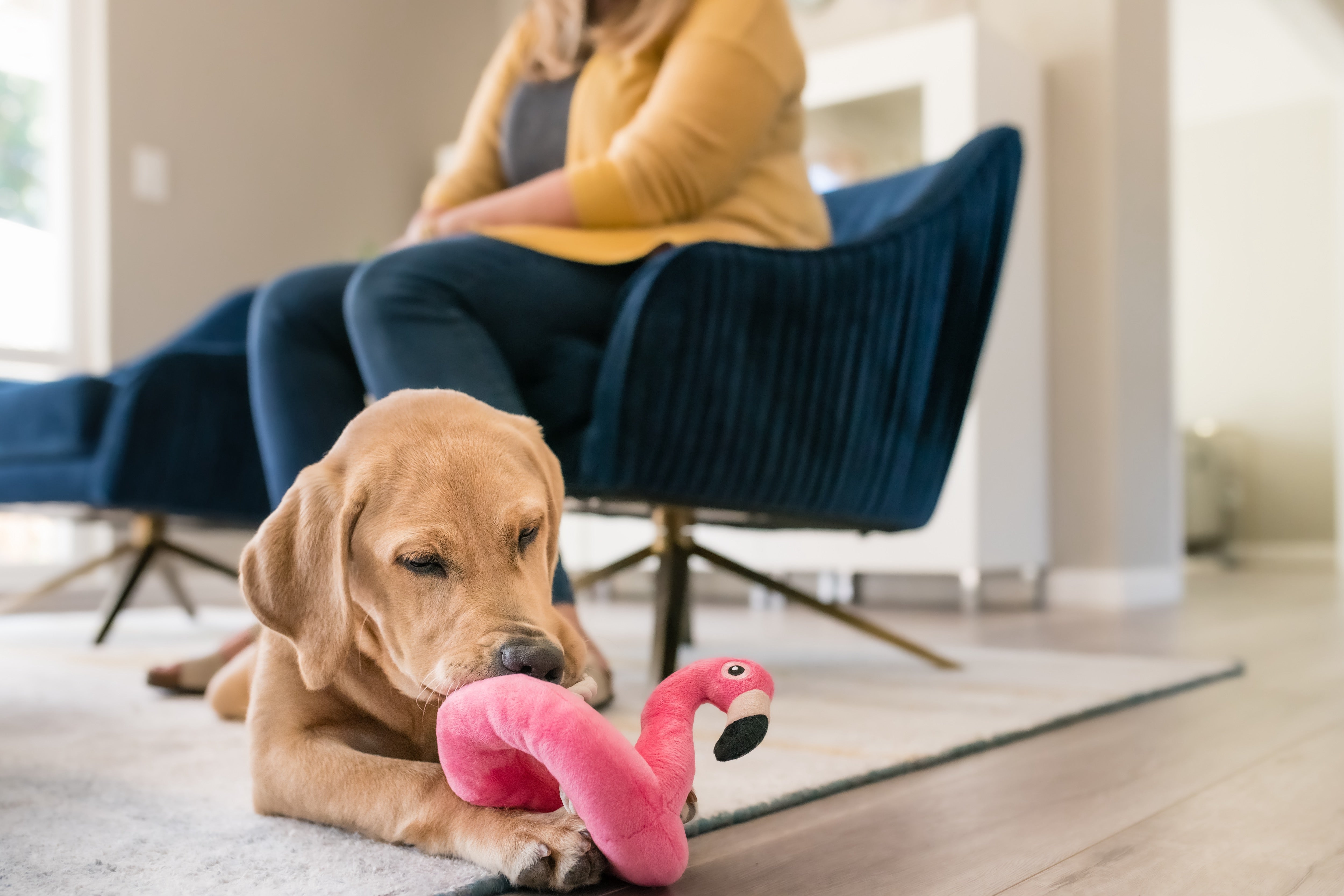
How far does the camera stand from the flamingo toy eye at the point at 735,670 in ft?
2.51

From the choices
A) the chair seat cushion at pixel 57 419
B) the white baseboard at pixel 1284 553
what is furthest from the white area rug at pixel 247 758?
the white baseboard at pixel 1284 553

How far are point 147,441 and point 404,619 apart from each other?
1768 mm

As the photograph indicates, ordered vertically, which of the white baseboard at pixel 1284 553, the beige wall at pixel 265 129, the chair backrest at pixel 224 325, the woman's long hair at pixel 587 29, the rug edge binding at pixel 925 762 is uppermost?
the beige wall at pixel 265 129

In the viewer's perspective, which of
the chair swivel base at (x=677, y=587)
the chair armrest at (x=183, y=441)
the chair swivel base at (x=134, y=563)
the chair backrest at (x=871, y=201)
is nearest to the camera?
the chair swivel base at (x=677, y=587)

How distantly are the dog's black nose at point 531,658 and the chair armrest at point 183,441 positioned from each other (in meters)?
1.85

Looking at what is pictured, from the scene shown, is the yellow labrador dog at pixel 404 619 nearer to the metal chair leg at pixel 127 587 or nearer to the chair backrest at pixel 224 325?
the metal chair leg at pixel 127 587

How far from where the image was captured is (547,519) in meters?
0.88

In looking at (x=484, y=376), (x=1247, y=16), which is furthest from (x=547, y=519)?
(x=1247, y=16)

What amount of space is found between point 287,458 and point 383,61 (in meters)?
3.91

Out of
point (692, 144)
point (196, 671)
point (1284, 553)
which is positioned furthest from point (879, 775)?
point (1284, 553)

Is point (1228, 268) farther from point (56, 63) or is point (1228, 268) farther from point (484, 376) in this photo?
point (484, 376)

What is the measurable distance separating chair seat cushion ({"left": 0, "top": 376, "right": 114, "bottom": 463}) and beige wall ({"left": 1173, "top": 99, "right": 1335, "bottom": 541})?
23.9 ft

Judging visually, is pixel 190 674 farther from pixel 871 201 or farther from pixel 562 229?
pixel 871 201

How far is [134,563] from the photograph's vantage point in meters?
2.48
